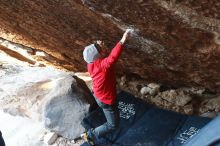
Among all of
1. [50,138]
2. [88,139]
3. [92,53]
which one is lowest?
[50,138]

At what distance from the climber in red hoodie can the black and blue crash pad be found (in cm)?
33

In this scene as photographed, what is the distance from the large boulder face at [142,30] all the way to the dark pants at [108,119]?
0.82 metres

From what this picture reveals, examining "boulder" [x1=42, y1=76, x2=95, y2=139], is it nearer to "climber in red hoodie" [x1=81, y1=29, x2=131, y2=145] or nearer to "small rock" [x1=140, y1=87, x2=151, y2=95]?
"climber in red hoodie" [x1=81, y1=29, x2=131, y2=145]

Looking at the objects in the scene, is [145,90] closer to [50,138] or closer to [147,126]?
[147,126]

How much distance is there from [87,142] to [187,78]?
161 cm

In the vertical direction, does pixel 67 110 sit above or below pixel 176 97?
below

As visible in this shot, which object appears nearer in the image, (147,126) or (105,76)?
(105,76)

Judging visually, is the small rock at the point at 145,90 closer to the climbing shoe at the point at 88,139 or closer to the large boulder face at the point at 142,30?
the large boulder face at the point at 142,30

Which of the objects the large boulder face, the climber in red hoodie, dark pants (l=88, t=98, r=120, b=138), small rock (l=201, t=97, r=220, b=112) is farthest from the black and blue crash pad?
the large boulder face

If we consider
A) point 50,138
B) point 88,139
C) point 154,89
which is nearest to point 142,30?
point 88,139

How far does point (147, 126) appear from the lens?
564 cm

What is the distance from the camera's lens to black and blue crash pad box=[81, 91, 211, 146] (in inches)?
209

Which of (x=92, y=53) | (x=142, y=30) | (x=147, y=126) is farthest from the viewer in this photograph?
(x=147, y=126)

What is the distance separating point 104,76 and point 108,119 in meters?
0.62
